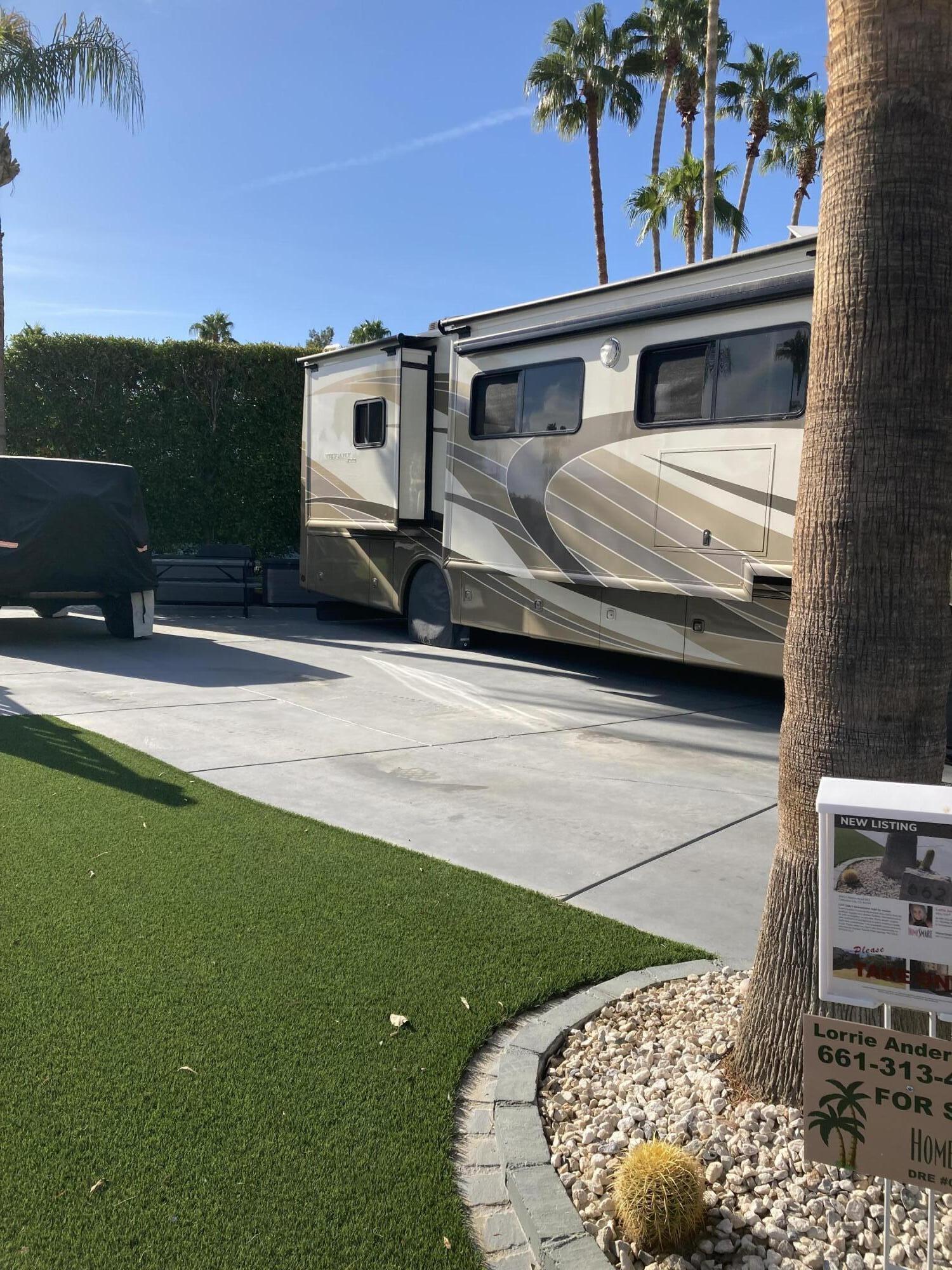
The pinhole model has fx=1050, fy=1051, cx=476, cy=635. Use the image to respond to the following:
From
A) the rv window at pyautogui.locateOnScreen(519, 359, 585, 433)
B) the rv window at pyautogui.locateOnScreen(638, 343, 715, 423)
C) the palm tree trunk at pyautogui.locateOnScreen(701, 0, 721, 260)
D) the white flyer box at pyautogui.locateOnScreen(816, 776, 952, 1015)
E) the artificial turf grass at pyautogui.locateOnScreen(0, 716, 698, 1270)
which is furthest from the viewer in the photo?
the palm tree trunk at pyautogui.locateOnScreen(701, 0, 721, 260)

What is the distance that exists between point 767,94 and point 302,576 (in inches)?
873

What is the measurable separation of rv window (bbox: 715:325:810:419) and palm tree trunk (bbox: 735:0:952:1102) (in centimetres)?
486

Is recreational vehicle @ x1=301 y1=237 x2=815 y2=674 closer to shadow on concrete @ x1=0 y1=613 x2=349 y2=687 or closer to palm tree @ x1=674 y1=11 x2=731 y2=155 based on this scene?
shadow on concrete @ x1=0 y1=613 x2=349 y2=687

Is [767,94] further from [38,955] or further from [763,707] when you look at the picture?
[38,955]

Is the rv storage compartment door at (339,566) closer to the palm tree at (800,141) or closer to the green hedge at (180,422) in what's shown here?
the green hedge at (180,422)

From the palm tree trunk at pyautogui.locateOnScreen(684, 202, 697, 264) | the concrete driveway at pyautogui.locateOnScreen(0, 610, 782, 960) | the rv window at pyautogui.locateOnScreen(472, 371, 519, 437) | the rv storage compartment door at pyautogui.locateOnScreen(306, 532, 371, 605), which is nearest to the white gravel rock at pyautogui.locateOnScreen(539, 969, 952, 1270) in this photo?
the concrete driveway at pyautogui.locateOnScreen(0, 610, 782, 960)

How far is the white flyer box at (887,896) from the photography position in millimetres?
1787

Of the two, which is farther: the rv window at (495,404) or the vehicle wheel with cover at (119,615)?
the vehicle wheel with cover at (119,615)

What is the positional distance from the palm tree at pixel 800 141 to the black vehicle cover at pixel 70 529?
22860mm

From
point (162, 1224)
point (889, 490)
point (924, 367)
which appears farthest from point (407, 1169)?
point (924, 367)

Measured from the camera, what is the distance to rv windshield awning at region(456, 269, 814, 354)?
7.34 metres

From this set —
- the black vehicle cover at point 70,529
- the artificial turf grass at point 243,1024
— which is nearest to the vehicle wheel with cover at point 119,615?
the black vehicle cover at point 70,529

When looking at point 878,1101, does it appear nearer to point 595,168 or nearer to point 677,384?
point 677,384

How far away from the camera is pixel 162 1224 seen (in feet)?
7.48
